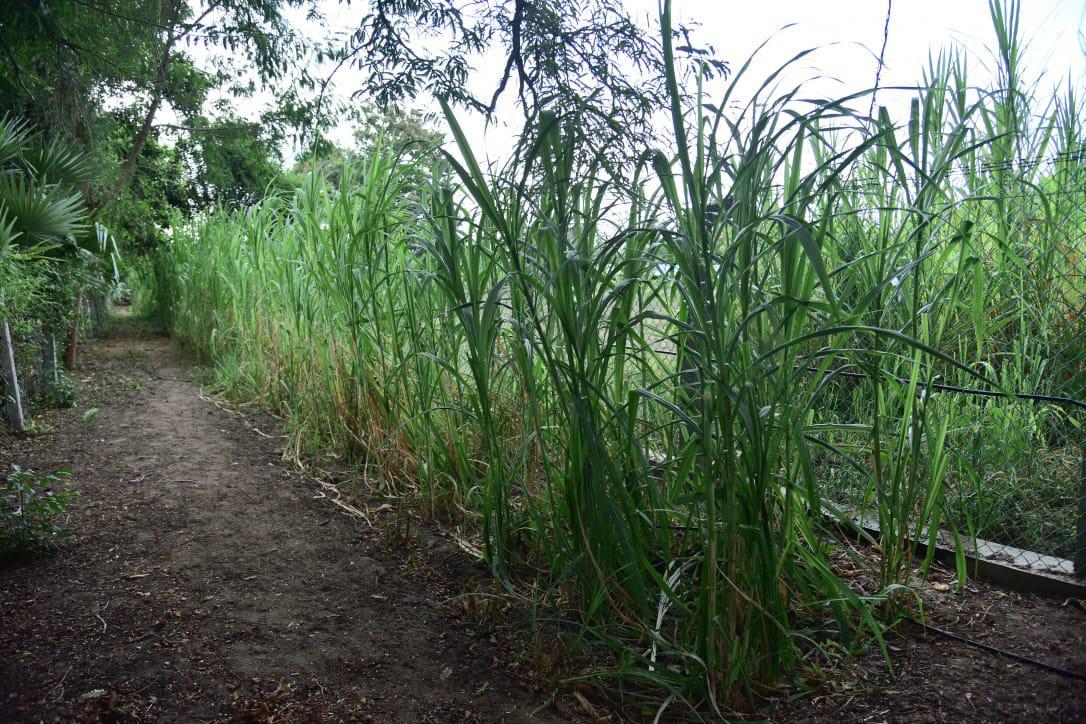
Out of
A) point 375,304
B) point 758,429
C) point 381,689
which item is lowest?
point 381,689

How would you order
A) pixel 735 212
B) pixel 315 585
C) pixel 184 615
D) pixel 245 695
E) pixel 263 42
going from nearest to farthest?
pixel 735 212, pixel 245 695, pixel 184 615, pixel 315 585, pixel 263 42

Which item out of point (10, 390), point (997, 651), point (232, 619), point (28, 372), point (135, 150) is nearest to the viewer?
point (997, 651)

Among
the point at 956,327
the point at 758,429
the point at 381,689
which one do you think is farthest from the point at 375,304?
the point at 956,327

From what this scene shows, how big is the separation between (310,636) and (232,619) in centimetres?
22

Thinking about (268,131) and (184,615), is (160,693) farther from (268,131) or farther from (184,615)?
(268,131)

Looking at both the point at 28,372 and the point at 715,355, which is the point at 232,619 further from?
the point at 28,372

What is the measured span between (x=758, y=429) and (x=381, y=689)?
0.97 metres

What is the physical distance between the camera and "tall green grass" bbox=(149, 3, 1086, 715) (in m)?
1.28

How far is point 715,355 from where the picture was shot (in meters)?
1.23

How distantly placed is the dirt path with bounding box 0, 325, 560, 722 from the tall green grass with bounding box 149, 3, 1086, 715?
28 centimetres

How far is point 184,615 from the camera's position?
1718 millimetres

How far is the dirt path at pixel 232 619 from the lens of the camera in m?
1.41

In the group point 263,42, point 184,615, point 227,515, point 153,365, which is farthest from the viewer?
point 153,365

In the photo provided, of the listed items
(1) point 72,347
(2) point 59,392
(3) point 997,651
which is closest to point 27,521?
(2) point 59,392
